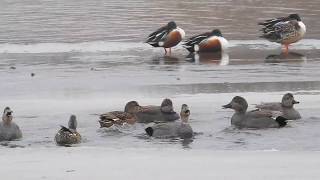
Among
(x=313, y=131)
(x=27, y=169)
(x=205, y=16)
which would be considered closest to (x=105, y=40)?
(x=205, y=16)

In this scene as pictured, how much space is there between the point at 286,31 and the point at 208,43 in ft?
6.84

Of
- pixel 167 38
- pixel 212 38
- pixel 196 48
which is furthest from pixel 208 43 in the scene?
pixel 167 38

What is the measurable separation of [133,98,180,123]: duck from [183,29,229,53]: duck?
936 cm

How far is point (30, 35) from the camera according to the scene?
2845 cm

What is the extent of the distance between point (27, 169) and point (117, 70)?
1041cm

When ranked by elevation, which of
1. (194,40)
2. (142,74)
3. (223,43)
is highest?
(194,40)

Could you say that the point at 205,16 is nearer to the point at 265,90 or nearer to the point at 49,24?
the point at 49,24

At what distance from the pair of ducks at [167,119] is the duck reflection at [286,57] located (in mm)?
7337

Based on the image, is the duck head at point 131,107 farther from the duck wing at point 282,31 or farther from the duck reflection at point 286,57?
the duck wing at point 282,31

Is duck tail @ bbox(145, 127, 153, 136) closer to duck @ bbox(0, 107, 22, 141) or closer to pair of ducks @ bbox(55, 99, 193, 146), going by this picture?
pair of ducks @ bbox(55, 99, 193, 146)

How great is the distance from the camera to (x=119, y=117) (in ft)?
45.8

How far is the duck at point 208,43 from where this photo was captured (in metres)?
24.0

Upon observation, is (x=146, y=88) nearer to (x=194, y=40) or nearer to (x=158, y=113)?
(x=158, y=113)

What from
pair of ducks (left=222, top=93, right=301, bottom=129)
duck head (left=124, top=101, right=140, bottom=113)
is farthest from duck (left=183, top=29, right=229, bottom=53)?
duck head (left=124, top=101, right=140, bottom=113)
